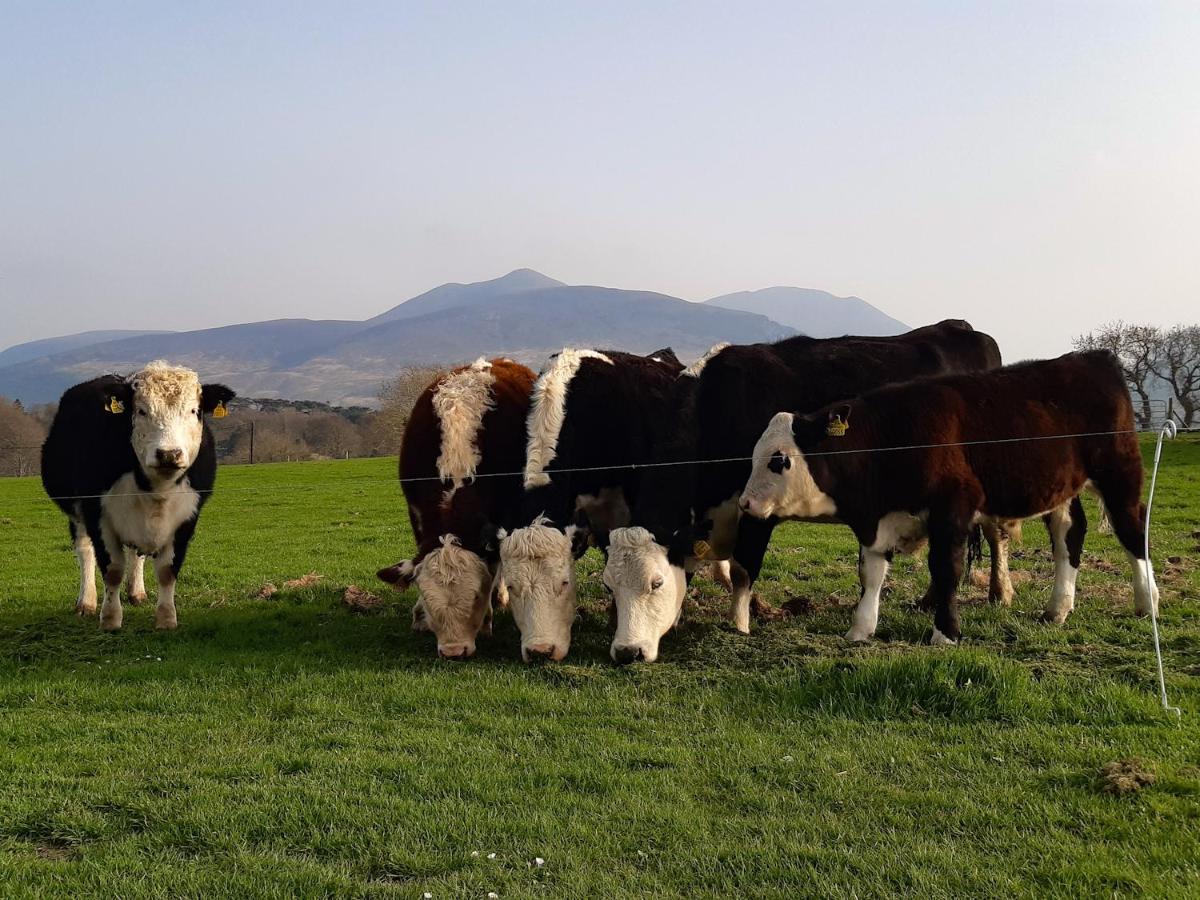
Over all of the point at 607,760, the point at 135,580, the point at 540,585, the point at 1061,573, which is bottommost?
the point at 607,760

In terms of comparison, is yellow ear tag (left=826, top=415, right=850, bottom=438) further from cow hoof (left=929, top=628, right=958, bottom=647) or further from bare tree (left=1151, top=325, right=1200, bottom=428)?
bare tree (left=1151, top=325, right=1200, bottom=428)

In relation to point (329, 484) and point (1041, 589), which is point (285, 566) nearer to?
point (1041, 589)

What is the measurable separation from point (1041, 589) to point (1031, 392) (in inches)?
113

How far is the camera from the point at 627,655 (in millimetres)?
8211

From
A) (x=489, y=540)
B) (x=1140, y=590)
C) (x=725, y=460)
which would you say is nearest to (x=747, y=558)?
(x=725, y=460)

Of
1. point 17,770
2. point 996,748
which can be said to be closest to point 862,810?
point 996,748

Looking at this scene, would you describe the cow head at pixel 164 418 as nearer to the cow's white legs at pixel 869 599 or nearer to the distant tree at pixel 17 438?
the cow's white legs at pixel 869 599

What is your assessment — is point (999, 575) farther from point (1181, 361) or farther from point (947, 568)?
point (1181, 361)

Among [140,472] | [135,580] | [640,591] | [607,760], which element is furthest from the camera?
[135,580]

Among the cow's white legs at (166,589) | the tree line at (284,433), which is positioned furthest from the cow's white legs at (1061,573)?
the tree line at (284,433)

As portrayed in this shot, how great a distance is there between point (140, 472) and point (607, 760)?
6622mm

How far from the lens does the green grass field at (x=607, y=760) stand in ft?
14.3

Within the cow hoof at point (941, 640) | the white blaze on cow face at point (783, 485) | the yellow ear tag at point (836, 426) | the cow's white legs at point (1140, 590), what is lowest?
the cow hoof at point (941, 640)

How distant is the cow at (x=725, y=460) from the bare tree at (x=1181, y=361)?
5196 cm
